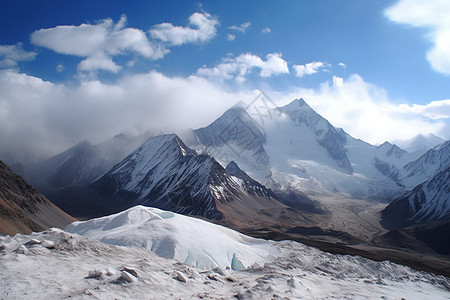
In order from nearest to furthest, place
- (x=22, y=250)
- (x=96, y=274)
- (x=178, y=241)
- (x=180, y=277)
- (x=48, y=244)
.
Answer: (x=96, y=274), (x=22, y=250), (x=180, y=277), (x=48, y=244), (x=178, y=241)

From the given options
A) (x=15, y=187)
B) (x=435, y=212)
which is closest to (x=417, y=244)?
(x=435, y=212)

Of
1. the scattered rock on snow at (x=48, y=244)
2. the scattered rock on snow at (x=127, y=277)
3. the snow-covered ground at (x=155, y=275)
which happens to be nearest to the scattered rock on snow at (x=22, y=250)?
the snow-covered ground at (x=155, y=275)

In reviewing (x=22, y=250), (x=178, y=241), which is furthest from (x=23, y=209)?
(x=22, y=250)

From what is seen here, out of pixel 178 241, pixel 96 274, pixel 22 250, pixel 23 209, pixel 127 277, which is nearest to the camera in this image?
pixel 127 277

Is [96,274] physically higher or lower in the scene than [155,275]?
higher

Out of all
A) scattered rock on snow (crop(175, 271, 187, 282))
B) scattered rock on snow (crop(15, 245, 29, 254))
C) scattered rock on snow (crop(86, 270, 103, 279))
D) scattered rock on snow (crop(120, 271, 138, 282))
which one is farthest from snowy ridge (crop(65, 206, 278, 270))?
scattered rock on snow (crop(120, 271, 138, 282))

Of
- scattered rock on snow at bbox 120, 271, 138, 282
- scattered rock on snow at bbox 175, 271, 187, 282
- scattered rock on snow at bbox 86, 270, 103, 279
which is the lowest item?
scattered rock on snow at bbox 175, 271, 187, 282

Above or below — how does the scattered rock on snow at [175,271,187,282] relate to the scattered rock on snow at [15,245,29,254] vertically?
below

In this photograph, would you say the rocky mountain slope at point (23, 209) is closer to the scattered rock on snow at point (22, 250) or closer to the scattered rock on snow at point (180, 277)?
the scattered rock on snow at point (22, 250)

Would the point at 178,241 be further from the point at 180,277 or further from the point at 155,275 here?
the point at 155,275

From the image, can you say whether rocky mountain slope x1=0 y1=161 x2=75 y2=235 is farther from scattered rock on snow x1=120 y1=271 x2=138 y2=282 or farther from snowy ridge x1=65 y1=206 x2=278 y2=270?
scattered rock on snow x1=120 y1=271 x2=138 y2=282
